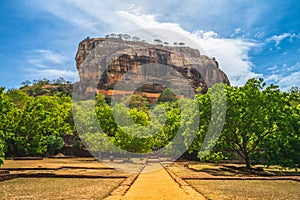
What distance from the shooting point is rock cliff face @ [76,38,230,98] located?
90.8 metres

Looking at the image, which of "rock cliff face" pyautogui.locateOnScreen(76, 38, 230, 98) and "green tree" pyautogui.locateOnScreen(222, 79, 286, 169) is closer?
"green tree" pyautogui.locateOnScreen(222, 79, 286, 169)

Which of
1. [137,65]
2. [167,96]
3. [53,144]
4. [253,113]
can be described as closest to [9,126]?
[53,144]

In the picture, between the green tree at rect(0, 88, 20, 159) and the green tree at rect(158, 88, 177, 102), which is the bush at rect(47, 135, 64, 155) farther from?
the green tree at rect(158, 88, 177, 102)

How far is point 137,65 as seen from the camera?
93.9m

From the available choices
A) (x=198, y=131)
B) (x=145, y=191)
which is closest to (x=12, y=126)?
(x=198, y=131)

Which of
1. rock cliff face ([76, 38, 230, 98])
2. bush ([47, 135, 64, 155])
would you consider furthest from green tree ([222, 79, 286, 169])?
rock cliff face ([76, 38, 230, 98])

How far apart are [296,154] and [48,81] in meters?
105

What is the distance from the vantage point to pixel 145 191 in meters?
12.1

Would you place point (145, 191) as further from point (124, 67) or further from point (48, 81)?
point (48, 81)

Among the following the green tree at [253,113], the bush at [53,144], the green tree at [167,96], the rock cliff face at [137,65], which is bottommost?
the bush at [53,144]

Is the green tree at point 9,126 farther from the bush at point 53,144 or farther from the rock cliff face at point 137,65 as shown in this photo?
the rock cliff face at point 137,65

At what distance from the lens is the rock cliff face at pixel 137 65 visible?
9081 cm

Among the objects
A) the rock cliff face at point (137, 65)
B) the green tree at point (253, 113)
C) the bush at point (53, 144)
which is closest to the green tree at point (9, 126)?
the bush at point (53, 144)

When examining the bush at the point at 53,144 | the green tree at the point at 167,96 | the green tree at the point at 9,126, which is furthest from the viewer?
the green tree at the point at 167,96
